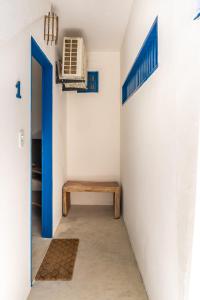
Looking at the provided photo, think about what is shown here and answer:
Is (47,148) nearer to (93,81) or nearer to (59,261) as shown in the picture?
(59,261)

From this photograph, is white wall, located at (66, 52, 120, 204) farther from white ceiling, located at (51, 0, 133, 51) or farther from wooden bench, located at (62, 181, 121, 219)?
white ceiling, located at (51, 0, 133, 51)

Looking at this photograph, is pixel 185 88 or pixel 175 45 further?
pixel 175 45

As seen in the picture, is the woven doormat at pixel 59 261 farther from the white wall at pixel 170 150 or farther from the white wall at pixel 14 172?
the white wall at pixel 170 150

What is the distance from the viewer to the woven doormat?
2.28m

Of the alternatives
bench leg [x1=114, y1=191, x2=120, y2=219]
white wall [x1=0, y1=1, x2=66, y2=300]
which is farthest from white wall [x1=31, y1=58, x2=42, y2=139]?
white wall [x1=0, y1=1, x2=66, y2=300]

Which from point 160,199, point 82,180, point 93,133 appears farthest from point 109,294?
point 93,133

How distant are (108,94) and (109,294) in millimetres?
3291

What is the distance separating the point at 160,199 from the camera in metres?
1.58

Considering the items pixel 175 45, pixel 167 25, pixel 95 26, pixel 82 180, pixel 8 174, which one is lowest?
pixel 82 180

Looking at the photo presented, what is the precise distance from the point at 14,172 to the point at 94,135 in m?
2.84

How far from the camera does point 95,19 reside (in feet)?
10.2

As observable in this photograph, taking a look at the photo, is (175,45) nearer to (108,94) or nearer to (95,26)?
(95,26)

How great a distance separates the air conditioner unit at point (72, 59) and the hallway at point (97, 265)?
2186 mm

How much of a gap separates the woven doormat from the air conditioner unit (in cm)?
222
